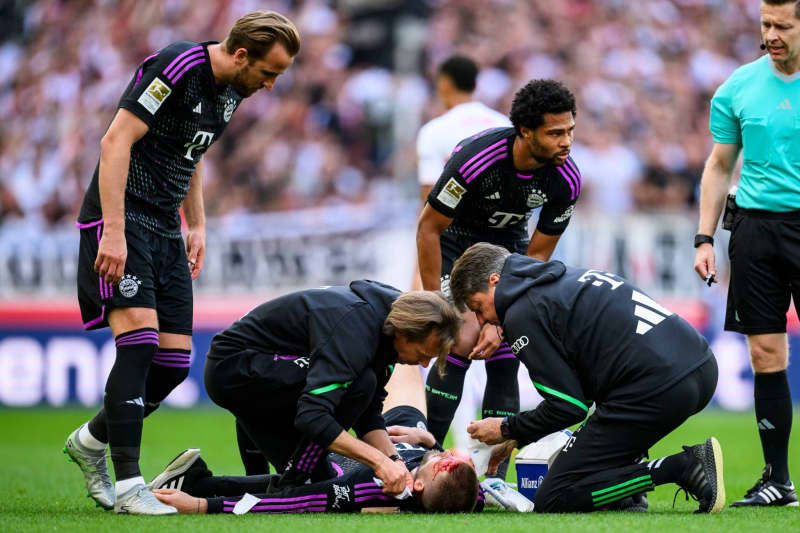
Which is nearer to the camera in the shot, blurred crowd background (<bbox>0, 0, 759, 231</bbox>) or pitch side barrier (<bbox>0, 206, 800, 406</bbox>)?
pitch side barrier (<bbox>0, 206, 800, 406</bbox>)

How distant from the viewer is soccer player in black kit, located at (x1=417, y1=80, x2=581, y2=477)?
18.0 feet

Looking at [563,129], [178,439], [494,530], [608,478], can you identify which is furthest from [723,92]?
[178,439]

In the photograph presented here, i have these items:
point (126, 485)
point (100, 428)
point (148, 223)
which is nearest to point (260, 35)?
point (148, 223)

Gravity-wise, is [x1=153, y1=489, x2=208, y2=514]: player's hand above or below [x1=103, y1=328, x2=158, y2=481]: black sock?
below

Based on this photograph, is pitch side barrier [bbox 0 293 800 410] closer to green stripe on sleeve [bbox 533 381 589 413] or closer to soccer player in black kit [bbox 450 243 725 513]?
soccer player in black kit [bbox 450 243 725 513]

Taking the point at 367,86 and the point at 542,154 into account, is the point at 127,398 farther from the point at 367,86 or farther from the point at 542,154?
the point at 367,86

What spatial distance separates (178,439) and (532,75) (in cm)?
723

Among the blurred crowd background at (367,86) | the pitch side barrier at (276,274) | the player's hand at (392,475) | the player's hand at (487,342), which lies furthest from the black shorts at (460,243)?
the blurred crowd background at (367,86)

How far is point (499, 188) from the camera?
18.9ft

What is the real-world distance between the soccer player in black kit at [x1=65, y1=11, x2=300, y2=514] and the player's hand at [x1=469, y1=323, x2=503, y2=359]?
1.39m

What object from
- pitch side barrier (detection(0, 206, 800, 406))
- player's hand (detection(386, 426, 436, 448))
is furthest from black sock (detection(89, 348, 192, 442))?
pitch side barrier (detection(0, 206, 800, 406))

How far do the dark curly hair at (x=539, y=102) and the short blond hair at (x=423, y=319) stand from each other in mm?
1199

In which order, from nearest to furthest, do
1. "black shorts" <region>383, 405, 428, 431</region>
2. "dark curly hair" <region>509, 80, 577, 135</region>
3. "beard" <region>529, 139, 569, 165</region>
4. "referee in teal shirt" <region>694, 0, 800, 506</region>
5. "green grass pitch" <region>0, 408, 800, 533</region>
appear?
"green grass pitch" <region>0, 408, 800, 533</region>
"referee in teal shirt" <region>694, 0, 800, 506</region>
"dark curly hair" <region>509, 80, 577, 135</region>
"beard" <region>529, 139, 569, 165</region>
"black shorts" <region>383, 405, 428, 431</region>

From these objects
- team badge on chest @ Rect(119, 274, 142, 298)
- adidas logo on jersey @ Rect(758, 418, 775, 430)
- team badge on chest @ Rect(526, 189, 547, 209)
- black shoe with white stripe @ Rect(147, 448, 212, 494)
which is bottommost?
black shoe with white stripe @ Rect(147, 448, 212, 494)
